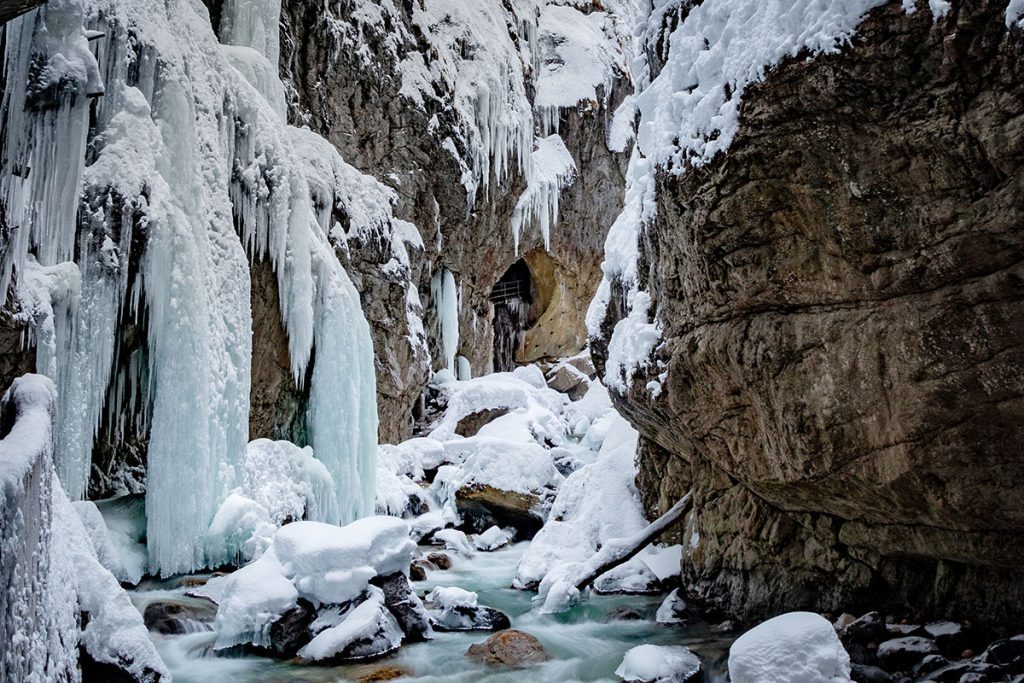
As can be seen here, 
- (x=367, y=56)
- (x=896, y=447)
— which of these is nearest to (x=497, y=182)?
(x=367, y=56)

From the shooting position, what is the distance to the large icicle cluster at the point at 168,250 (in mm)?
6352

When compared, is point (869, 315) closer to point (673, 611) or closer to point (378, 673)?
point (673, 611)

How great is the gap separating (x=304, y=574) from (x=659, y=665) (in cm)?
329

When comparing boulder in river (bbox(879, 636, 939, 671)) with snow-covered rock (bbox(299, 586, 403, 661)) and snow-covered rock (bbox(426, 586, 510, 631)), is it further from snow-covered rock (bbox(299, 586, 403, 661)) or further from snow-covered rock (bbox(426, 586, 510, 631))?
snow-covered rock (bbox(299, 586, 403, 661))

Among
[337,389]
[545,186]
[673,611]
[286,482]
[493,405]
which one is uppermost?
[545,186]

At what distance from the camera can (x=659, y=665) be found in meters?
5.78

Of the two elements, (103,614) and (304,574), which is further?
(304,574)

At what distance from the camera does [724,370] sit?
20.4 feet

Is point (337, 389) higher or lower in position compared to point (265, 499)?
higher

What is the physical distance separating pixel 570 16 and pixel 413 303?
16.2m

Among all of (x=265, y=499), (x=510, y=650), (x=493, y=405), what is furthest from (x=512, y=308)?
(x=510, y=650)

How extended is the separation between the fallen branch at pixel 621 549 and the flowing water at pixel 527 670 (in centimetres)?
30

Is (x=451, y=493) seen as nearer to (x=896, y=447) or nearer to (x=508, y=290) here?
(x=896, y=447)

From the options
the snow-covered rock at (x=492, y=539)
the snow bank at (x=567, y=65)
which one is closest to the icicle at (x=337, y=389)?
the snow-covered rock at (x=492, y=539)
